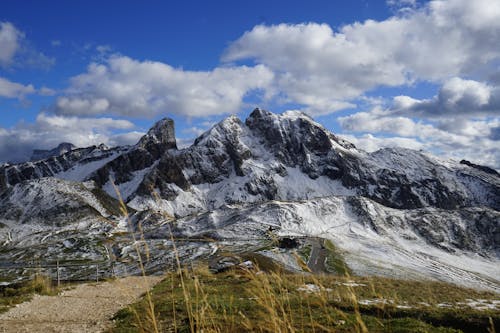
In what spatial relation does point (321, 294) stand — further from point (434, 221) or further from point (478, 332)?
point (434, 221)

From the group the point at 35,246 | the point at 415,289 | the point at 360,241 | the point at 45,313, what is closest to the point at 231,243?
the point at 360,241

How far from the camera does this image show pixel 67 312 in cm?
1997

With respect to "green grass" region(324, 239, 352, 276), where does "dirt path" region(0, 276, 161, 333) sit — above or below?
above

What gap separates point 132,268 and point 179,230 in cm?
5811

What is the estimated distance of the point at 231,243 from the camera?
440ft

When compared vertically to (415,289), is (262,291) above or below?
above

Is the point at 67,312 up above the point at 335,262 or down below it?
above

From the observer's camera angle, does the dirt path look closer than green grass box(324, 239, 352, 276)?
Yes

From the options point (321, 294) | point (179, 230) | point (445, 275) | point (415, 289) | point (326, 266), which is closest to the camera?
point (321, 294)

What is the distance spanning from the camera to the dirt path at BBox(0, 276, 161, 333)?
1614cm

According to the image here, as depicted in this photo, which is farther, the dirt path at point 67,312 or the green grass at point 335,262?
the green grass at point 335,262

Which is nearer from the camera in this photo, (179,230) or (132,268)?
(132,268)

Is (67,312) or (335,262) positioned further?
(335,262)

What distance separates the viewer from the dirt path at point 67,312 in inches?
635
